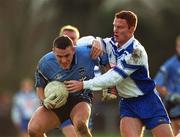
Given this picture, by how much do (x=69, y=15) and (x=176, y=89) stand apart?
17.2m

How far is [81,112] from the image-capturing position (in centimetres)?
1316

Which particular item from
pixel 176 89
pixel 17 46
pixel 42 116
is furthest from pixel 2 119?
pixel 42 116

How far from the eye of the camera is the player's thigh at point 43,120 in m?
13.1

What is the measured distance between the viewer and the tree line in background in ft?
112

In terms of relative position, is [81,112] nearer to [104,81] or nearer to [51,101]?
[51,101]

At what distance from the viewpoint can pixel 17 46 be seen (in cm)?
3531

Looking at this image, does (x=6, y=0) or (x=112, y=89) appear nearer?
(x=112, y=89)

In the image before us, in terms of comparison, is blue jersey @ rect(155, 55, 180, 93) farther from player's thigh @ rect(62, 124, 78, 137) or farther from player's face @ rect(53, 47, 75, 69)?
player's face @ rect(53, 47, 75, 69)

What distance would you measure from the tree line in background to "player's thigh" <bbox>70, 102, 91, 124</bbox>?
20.1 metres

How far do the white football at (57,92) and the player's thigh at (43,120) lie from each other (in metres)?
0.31

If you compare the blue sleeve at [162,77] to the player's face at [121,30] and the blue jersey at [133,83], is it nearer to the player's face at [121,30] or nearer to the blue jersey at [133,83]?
the blue jersey at [133,83]

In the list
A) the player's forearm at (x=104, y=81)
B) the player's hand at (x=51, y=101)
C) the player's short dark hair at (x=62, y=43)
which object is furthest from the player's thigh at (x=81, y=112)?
the player's short dark hair at (x=62, y=43)

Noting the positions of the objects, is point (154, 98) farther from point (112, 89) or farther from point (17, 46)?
point (17, 46)

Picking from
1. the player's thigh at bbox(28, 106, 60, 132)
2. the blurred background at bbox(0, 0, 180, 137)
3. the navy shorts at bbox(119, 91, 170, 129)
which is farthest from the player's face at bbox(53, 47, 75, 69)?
the blurred background at bbox(0, 0, 180, 137)
